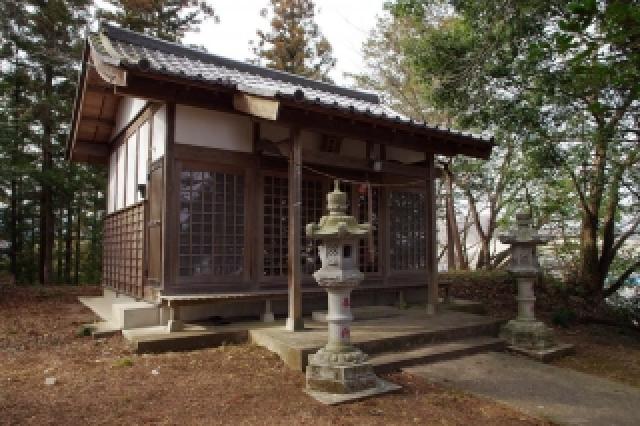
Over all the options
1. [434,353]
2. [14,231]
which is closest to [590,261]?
[434,353]

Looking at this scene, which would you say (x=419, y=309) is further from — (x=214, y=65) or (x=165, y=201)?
(x=214, y=65)

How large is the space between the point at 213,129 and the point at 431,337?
5.02 meters

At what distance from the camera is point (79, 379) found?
5098 millimetres

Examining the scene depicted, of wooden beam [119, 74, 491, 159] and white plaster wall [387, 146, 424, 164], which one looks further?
white plaster wall [387, 146, 424, 164]

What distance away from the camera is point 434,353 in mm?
6129

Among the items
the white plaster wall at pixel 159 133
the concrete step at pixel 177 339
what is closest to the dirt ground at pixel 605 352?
the concrete step at pixel 177 339

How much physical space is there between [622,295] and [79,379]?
14.3 meters

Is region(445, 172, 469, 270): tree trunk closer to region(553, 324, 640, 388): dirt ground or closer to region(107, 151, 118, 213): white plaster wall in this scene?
region(553, 324, 640, 388): dirt ground

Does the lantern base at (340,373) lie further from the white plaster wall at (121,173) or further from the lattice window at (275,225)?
the white plaster wall at (121,173)

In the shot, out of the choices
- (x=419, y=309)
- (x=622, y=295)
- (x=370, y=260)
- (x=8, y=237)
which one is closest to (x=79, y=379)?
(x=370, y=260)

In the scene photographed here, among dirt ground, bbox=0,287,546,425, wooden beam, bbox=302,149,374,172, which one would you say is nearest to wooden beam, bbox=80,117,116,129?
dirt ground, bbox=0,287,546,425

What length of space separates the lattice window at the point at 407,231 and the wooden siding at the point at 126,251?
5107 mm

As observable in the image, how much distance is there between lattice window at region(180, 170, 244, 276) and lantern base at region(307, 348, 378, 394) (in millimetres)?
2988

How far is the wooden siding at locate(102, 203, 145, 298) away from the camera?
26.4 ft
